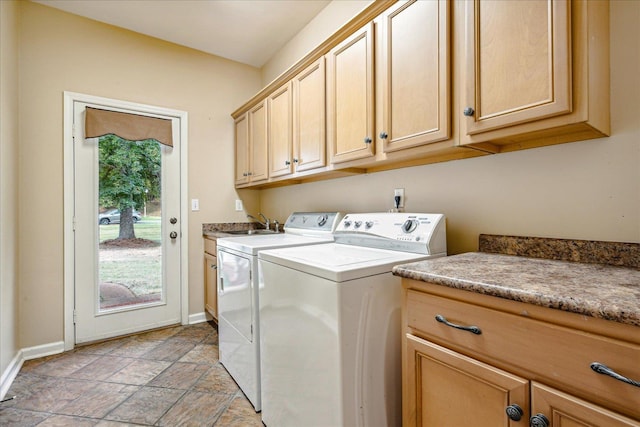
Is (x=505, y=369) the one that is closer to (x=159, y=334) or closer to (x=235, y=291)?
(x=235, y=291)

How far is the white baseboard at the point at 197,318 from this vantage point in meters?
3.02

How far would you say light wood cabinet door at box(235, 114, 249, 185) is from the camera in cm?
303

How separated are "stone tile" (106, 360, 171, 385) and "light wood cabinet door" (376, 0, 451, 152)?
6.99ft

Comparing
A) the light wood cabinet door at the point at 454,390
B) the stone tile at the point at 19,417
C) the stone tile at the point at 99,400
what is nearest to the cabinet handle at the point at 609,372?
the light wood cabinet door at the point at 454,390

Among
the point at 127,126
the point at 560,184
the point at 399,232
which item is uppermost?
the point at 127,126

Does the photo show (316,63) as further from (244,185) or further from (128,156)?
(128,156)

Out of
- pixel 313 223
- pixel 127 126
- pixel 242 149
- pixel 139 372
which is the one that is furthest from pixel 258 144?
pixel 139 372

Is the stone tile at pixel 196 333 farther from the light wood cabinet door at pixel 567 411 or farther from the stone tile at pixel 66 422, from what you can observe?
the light wood cabinet door at pixel 567 411

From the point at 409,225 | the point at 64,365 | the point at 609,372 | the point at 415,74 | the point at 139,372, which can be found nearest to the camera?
the point at 609,372

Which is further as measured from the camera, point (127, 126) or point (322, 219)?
point (127, 126)

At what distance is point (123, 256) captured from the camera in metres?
2.73

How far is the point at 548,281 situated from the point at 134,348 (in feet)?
9.36

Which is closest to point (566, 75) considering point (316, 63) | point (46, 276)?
point (316, 63)

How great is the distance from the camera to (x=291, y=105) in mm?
2307
